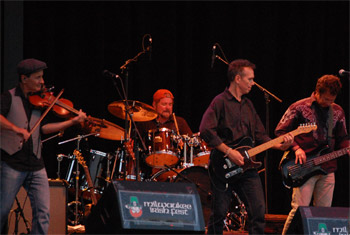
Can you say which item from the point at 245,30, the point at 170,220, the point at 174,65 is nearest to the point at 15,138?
the point at 170,220

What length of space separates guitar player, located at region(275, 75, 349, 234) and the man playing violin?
2.53 m

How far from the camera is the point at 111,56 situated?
8.66 m

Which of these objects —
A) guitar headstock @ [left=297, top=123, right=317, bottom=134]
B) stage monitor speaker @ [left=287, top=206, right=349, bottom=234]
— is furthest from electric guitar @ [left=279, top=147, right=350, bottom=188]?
stage monitor speaker @ [left=287, top=206, right=349, bottom=234]

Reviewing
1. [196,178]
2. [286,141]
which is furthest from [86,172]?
[286,141]

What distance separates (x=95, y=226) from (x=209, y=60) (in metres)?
4.44

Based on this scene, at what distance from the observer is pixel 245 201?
528 centimetres

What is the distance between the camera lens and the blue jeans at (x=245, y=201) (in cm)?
519

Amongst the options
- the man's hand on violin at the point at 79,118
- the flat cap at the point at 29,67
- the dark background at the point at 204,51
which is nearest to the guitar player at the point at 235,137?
the man's hand on violin at the point at 79,118

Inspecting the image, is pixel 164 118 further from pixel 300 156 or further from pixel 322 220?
pixel 322 220

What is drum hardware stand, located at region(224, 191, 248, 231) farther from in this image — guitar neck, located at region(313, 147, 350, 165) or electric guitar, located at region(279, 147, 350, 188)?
guitar neck, located at region(313, 147, 350, 165)

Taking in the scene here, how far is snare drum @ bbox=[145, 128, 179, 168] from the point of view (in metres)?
7.27

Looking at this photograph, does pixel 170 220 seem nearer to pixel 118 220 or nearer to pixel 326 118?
pixel 118 220

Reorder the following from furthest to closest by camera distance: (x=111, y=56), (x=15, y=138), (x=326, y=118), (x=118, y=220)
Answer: (x=111, y=56)
(x=326, y=118)
(x=15, y=138)
(x=118, y=220)

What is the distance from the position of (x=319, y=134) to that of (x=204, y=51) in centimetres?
312
